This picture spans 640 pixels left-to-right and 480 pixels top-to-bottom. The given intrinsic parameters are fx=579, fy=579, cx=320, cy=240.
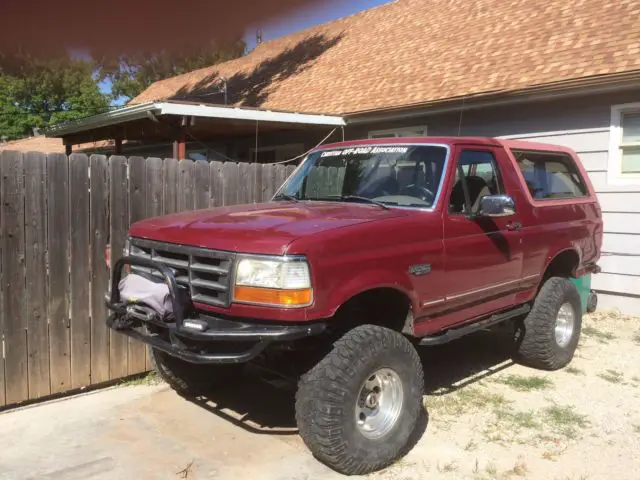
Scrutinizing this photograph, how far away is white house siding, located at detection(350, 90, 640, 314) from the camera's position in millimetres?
7672

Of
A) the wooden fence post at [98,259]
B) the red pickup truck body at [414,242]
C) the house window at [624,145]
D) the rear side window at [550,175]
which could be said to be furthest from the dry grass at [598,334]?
the wooden fence post at [98,259]

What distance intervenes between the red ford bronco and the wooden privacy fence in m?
0.72

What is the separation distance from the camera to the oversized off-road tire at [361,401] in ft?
10.9

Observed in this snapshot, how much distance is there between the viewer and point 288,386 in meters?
4.88

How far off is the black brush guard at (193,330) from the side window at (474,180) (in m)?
1.69

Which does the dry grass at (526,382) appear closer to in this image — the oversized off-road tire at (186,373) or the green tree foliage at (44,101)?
the oversized off-road tire at (186,373)

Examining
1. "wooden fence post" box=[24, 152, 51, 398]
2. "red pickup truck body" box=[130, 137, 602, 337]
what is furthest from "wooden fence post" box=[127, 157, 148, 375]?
"red pickup truck body" box=[130, 137, 602, 337]

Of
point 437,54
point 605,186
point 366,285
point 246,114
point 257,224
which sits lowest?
point 366,285

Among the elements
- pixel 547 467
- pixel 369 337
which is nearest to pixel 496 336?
pixel 547 467

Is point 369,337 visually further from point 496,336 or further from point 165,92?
point 165,92

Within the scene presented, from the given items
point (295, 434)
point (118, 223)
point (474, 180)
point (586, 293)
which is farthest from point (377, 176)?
point (586, 293)

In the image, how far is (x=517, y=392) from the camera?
502 centimetres

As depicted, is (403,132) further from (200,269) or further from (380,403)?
(200,269)

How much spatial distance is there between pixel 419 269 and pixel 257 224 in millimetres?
1116
